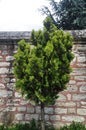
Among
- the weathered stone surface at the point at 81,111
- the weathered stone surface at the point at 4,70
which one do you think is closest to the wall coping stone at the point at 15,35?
the weathered stone surface at the point at 4,70

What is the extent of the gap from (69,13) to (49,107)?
683cm

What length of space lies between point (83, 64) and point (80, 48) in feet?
1.14

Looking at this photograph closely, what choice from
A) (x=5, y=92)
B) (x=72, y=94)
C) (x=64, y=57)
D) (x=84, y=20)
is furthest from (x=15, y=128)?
(x=84, y=20)

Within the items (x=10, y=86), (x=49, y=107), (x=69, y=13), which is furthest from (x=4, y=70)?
(x=69, y=13)

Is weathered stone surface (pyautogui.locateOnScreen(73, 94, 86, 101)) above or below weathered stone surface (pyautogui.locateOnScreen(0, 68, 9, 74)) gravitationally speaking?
below

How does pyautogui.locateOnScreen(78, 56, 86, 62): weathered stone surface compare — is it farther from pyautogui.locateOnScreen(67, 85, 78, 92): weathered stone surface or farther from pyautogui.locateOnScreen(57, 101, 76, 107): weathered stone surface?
pyautogui.locateOnScreen(57, 101, 76, 107): weathered stone surface

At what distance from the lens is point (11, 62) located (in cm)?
723

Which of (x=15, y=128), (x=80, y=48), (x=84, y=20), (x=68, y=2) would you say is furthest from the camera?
(x=68, y=2)

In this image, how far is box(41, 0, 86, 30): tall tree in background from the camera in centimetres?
1234

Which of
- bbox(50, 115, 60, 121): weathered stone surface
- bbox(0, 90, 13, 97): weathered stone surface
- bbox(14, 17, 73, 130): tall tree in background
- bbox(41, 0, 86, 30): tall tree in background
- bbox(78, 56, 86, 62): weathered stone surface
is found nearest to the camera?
bbox(14, 17, 73, 130): tall tree in background

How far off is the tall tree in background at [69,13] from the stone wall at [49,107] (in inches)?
214

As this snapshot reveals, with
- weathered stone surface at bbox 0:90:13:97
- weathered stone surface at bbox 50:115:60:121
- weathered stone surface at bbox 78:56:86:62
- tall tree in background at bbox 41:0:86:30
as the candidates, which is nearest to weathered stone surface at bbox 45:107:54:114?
weathered stone surface at bbox 50:115:60:121

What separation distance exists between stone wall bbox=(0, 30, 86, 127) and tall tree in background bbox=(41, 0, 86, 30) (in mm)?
5428

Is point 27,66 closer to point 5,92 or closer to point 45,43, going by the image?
point 45,43
